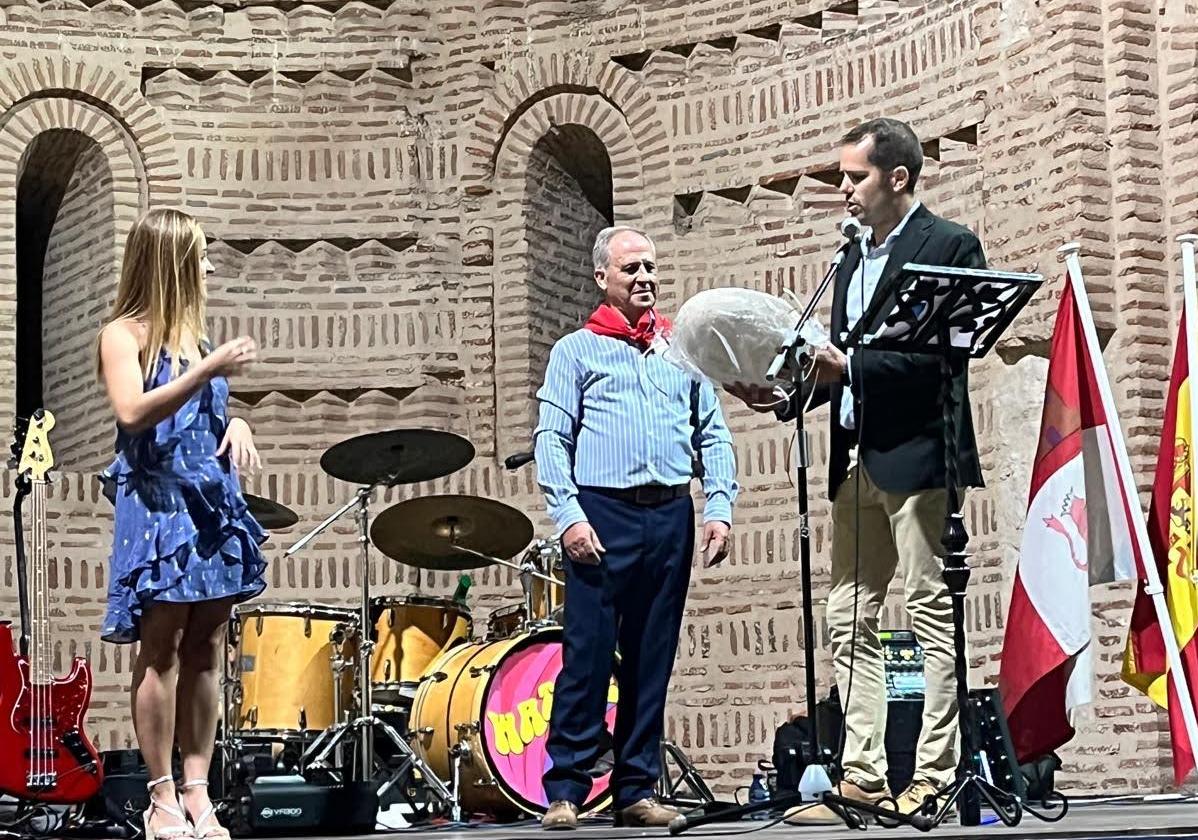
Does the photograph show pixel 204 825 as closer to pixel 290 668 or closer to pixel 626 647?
pixel 626 647

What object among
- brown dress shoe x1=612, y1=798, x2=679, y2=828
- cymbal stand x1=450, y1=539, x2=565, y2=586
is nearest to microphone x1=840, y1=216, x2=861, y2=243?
brown dress shoe x1=612, y1=798, x2=679, y2=828

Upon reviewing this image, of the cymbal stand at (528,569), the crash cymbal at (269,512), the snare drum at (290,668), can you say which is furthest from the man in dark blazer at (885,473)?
the crash cymbal at (269,512)

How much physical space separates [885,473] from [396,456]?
11.3 ft

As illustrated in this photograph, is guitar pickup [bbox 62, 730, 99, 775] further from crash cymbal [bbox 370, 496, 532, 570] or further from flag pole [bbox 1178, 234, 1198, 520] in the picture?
flag pole [bbox 1178, 234, 1198, 520]

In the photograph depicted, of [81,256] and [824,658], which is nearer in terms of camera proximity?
[824,658]

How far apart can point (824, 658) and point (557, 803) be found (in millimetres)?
4082

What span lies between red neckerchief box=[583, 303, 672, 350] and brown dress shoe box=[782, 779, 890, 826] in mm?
1527

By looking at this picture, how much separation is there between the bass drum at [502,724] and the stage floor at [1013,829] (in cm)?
61

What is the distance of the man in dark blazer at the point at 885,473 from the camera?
18.7 ft

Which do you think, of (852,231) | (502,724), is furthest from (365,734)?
(852,231)

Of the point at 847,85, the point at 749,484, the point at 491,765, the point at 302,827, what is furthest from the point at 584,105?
the point at 302,827

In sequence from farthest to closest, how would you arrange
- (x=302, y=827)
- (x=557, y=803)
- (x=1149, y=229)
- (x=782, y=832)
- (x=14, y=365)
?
(x=14, y=365) < (x=1149, y=229) < (x=302, y=827) < (x=557, y=803) < (x=782, y=832)

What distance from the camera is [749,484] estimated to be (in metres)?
10.6

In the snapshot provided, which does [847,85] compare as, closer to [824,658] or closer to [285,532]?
[824,658]
